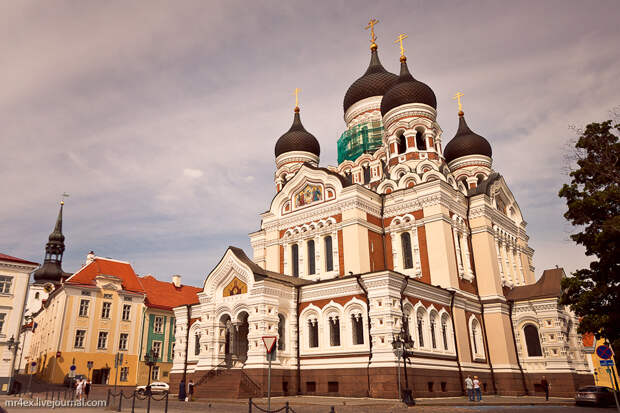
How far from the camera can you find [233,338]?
25156 mm

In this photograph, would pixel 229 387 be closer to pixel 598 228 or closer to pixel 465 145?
pixel 598 228

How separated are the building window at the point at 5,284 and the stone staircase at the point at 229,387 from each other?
17285 mm

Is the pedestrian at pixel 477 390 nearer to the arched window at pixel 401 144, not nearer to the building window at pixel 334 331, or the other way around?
the building window at pixel 334 331

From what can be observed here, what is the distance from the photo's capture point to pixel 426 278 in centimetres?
2630

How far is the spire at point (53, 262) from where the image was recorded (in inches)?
2571

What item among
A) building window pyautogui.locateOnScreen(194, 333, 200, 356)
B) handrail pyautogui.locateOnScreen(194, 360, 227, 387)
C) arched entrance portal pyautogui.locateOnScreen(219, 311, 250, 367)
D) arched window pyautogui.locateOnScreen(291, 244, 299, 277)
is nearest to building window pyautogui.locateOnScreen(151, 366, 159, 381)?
building window pyautogui.locateOnScreen(194, 333, 200, 356)

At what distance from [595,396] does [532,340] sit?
7.10 m

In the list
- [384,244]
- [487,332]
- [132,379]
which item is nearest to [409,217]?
[384,244]

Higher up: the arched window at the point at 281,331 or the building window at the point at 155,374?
the arched window at the point at 281,331

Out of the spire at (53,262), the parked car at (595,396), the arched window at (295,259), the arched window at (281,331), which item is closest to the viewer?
the parked car at (595,396)

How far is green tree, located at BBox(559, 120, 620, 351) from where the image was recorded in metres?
15.5

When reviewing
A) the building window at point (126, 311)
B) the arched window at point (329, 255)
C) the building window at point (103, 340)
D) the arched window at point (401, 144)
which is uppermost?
the arched window at point (401, 144)

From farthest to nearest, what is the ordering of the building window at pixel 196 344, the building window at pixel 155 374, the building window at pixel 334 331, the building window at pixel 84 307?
the building window at pixel 155 374
the building window at pixel 84 307
the building window at pixel 196 344
the building window at pixel 334 331

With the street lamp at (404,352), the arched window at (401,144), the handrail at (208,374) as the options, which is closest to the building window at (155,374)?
the handrail at (208,374)
